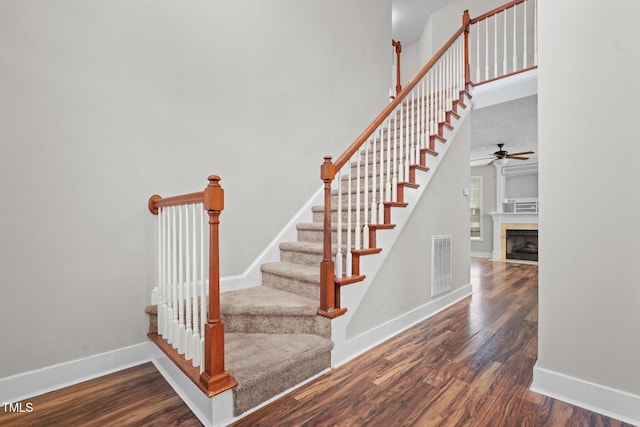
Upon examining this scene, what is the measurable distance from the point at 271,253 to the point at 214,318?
1.34 meters

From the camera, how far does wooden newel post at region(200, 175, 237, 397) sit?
1463mm

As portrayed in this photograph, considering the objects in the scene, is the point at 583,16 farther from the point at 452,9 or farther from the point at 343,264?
the point at 452,9

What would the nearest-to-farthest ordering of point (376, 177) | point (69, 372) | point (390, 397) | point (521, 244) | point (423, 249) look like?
point (390, 397), point (69, 372), point (423, 249), point (376, 177), point (521, 244)

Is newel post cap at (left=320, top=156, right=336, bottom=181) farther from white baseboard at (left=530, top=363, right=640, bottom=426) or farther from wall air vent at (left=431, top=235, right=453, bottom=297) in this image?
white baseboard at (left=530, top=363, right=640, bottom=426)

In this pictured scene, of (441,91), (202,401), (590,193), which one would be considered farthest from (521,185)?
(202,401)

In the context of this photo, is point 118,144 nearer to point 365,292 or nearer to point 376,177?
point 365,292

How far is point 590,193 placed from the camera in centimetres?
160

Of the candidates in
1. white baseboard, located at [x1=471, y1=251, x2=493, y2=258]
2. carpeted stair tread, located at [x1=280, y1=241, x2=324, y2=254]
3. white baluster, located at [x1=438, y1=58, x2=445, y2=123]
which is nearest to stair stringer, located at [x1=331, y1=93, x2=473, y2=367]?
white baluster, located at [x1=438, y1=58, x2=445, y2=123]

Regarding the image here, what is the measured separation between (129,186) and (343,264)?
5.27 feet

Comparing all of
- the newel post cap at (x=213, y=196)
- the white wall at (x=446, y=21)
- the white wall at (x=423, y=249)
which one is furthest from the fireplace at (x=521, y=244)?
the newel post cap at (x=213, y=196)

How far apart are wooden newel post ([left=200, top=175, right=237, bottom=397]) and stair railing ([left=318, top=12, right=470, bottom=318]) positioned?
0.73 meters

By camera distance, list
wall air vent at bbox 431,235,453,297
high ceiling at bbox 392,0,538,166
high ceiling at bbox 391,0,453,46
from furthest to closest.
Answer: high ceiling at bbox 391,0,453,46, high ceiling at bbox 392,0,538,166, wall air vent at bbox 431,235,453,297

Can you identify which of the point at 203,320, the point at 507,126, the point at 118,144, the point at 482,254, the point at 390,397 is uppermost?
the point at 507,126

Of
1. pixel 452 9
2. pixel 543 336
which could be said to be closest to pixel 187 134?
pixel 543 336
